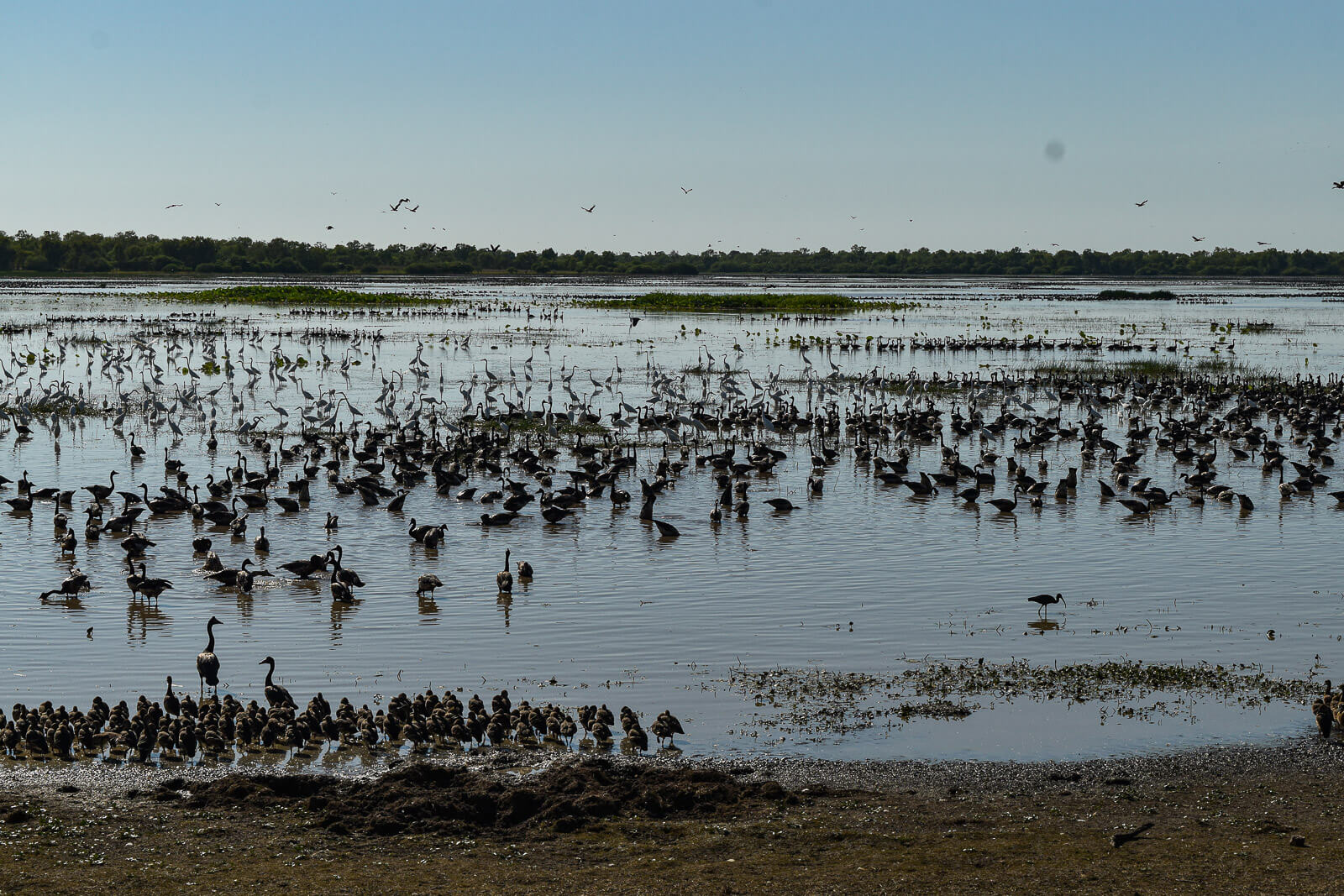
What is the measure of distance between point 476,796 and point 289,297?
92246mm

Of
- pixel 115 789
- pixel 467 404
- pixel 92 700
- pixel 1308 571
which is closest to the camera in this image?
pixel 115 789

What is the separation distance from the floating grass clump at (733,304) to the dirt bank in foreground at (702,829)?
74.1 meters

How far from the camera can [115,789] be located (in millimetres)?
10062

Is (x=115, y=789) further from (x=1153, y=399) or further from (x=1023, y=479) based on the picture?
(x=1153, y=399)

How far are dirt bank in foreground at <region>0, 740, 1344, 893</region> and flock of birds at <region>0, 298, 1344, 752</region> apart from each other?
4.01 ft


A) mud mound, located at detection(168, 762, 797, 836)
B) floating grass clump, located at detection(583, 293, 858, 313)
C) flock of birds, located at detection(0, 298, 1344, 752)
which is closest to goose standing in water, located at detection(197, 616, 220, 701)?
flock of birds, located at detection(0, 298, 1344, 752)

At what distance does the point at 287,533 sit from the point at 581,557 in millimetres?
4967

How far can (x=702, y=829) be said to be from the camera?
9.36 m

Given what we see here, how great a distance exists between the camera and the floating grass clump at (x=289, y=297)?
92.4 m

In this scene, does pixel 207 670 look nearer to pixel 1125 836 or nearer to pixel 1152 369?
pixel 1125 836

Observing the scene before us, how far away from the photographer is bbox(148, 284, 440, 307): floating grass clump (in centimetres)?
9238

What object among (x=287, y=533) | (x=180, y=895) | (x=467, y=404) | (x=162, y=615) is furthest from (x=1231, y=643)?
(x=467, y=404)

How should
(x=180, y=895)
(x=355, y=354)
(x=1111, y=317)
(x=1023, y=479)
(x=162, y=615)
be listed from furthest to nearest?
1. (x=1111, y=317)
2. (x=355, y=354)
3. (x=1023, y=479)
4. (x=162, y=615)
5. (x=180, y=895)

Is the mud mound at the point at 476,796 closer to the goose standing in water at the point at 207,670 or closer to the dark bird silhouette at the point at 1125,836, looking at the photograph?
the dark bird silhouette at the point at 1125,836
